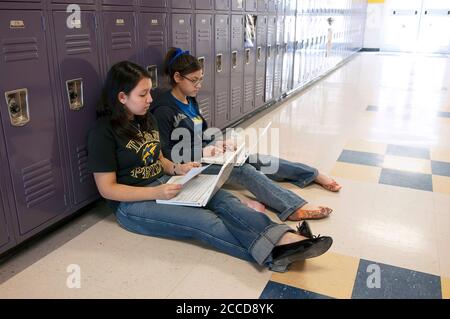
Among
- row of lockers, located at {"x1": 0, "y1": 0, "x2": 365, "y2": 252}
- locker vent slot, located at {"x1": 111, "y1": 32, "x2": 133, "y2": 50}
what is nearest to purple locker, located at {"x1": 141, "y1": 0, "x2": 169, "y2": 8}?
row of lockers, located at {"x1": 0, "y1": 0, "x2": 365, "y2": 252}

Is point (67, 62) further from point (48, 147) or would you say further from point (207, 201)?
point (207, 201)

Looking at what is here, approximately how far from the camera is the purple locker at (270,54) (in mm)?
4629

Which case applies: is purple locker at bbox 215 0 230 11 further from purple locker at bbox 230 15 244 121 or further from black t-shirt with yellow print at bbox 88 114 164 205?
black t-shirt with yellow print at bbox 88 114 164 205

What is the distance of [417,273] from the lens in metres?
1.73

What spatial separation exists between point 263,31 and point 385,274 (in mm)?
3323

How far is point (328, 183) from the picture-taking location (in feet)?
8.38

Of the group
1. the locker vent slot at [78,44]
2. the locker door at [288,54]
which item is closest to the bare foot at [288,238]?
the locker vent slot at [78,44]

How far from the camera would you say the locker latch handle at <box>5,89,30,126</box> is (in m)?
1.63

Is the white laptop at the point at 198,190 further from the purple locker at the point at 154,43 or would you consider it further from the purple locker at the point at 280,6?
the purple locker at the point at 280,6

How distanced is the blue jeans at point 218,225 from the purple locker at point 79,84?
0.30 m

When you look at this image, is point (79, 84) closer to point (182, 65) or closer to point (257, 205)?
point (182, 65)

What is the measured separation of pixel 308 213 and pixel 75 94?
1.34 meters
